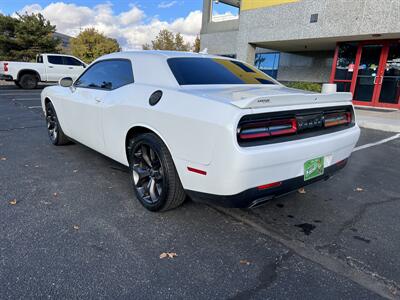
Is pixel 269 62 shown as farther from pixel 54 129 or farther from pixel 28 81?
pixel 54 129

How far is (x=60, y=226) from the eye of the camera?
272 cm

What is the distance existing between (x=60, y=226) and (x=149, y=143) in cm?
109

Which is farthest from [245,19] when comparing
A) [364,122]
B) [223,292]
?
[223,292]

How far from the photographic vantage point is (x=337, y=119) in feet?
10.2

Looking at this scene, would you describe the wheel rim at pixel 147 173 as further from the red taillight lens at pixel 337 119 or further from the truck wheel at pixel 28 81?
the truck wheel at pixel 28 81

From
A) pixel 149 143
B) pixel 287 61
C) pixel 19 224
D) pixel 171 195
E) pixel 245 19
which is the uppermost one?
pixel 245 19

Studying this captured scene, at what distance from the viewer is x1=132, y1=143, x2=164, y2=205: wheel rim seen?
2.95m

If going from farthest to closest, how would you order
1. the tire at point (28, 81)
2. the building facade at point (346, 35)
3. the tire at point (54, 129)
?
the tire at point (28, 81)
the building facade at point (346, 35)
the tire at point (54, 129)

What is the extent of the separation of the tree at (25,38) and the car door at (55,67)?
14399mm

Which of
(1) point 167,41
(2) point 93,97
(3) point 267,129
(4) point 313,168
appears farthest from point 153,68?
(1) point 167,41

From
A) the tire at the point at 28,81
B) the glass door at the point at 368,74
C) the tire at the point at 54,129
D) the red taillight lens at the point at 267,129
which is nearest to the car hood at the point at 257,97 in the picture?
the red taillight lens at the point at 267,129

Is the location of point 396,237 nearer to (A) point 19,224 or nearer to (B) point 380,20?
(A) point 19,224

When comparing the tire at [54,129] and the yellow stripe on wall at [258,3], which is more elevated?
the yellow stripe on wall at [258,3]

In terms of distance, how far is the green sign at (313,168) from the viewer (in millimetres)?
2629
